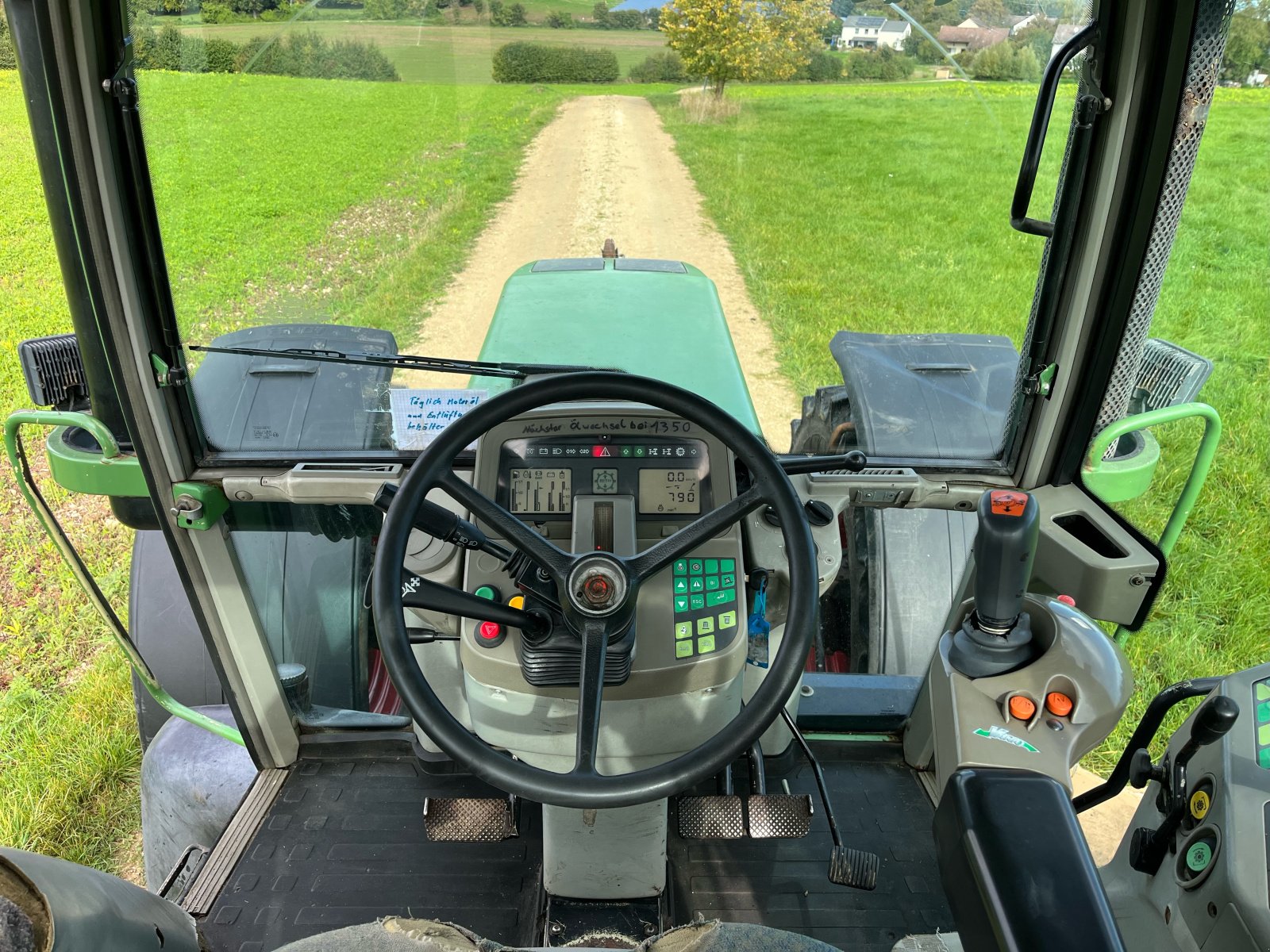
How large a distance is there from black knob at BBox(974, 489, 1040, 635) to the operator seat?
575mm

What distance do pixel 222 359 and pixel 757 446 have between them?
3.66 feet

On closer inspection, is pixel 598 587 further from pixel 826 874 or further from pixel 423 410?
pixel 826 874

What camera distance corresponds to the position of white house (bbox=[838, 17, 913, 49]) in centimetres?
149

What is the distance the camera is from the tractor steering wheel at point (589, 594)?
4.46 feet

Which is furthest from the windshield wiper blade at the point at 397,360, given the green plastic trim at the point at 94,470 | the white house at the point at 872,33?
the white house at the point at 872,33

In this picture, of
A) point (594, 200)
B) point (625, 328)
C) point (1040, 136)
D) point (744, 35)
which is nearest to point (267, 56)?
point (594, 200)

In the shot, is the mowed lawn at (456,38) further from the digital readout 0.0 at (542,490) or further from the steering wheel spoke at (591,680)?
the steering wheel spoke at (591,680)

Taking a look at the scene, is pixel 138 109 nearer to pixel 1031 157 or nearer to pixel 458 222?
pixel 458 222

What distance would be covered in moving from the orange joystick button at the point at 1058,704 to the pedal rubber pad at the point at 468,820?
1.32m

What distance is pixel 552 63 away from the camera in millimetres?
1552

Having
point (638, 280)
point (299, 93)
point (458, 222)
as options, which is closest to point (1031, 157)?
point (638, 280)

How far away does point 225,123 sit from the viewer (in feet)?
5.25

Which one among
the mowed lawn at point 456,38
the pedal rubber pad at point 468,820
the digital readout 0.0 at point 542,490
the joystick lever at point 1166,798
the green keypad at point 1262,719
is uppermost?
the mowed lawn at point 456,38

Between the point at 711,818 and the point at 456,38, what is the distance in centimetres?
177
